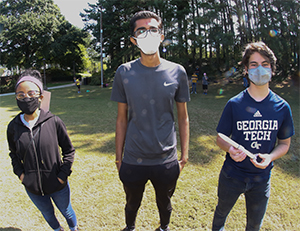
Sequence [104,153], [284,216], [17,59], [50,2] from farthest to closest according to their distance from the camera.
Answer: [50,2] < [17,59] < [104,153] < [284,216]

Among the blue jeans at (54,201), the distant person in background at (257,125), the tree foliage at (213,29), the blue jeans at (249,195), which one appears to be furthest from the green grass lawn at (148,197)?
the tree foliage at (213,29)

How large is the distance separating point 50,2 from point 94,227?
4783 centimetres

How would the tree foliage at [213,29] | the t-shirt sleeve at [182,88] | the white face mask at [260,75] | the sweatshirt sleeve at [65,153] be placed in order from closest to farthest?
the white face mask at [260,75] → the t-shirt sleeve at [182,88] → the sweatshirt sleeve at [65,153] → the tree foliage at [213,29]

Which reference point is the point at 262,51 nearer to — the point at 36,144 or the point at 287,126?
the point at 287,126

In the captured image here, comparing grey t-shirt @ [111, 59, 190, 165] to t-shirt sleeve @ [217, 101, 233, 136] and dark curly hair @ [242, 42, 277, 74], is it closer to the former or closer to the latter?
t-shirt sleeve @ [217, 101, 233, 136]

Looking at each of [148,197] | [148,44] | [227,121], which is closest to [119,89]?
[148,44]

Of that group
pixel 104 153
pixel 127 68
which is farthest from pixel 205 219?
pixel 104 153

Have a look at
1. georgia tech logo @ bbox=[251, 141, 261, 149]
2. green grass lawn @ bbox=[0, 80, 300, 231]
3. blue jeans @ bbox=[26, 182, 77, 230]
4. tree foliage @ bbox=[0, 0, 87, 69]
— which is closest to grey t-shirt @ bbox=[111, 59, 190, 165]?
georgia tech logo @ bbox=[251, 141, 261, 149]

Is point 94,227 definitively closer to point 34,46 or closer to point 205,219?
point 205,219

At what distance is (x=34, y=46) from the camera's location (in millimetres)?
34656

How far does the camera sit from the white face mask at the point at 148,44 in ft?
6.18

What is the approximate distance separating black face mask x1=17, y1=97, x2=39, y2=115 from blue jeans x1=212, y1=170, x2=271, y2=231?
1.96 metres

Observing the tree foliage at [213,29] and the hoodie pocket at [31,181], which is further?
the tree foliage at [213,29]

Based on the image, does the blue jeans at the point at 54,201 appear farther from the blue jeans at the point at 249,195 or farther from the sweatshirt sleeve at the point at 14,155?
the blue jeans at the point at 249,195
